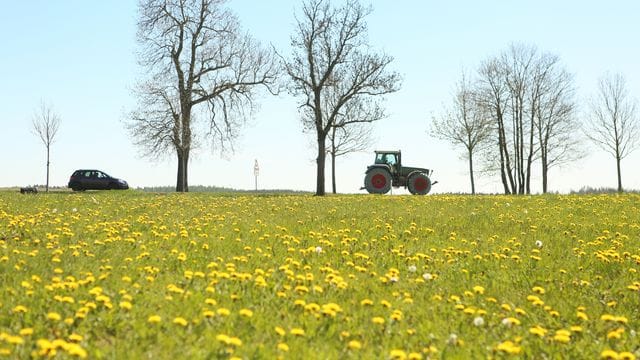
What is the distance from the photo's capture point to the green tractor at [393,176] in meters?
30.6

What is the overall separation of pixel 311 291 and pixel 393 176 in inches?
986

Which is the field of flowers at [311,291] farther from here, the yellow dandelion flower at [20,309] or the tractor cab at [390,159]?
the tractor cab at [390,159]

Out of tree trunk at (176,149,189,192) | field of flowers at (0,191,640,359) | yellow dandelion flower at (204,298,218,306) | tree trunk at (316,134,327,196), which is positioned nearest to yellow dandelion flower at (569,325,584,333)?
field of flowers at (0,191,640,359)

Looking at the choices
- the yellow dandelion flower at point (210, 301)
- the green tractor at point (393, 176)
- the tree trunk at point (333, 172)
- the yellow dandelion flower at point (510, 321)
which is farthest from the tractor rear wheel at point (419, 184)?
the yellow dandelion flower at point (210, 301)

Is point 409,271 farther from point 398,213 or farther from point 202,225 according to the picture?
point 398,213

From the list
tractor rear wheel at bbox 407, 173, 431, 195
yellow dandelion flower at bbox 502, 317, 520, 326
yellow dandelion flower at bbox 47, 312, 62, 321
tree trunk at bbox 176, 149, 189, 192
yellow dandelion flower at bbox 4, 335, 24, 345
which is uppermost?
tree trunk at bbox 176, 149, 189, 192

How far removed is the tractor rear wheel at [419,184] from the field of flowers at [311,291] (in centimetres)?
1790

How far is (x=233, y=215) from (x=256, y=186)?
3345 cm

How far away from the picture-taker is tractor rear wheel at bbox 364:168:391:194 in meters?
30.5

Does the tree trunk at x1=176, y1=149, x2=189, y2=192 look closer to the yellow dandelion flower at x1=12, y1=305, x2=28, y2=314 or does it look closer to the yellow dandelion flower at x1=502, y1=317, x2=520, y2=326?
the yellow dandelion flower at x1=12, y1=305, x2=28, y2=314

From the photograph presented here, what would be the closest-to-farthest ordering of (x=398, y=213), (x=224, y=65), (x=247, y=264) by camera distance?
(x=247, y=264) → (x=398, y=213) → (x=224, y=65)

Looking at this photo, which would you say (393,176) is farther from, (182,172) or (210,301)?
(210,301)

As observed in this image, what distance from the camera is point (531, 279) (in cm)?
855

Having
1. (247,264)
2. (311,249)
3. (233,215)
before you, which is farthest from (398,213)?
(247,264)
